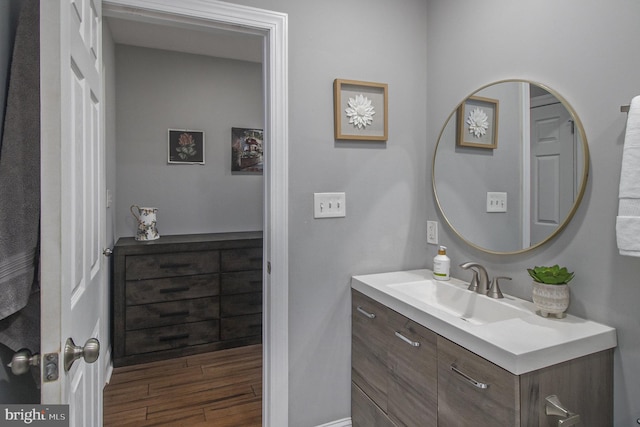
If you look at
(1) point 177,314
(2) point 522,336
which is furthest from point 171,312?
(2) point 522,336

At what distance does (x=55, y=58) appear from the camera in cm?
69

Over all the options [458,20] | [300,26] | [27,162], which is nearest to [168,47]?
[300,26]

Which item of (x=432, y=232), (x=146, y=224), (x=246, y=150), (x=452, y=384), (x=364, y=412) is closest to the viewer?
(x=452, y=384)

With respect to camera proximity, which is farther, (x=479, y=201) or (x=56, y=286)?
(x=479, y=201)

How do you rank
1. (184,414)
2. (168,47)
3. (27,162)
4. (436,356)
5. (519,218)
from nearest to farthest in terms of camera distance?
(27,162)
(436,356)
(519,218)
(184,414)
(168,47)

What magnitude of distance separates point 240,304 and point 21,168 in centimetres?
237

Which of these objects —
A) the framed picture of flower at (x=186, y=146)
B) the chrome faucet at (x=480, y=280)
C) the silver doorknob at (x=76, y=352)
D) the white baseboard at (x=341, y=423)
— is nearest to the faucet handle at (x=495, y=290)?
the chrome faucet at (x=480, y=280)

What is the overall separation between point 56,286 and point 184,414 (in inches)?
Answer: 69.7

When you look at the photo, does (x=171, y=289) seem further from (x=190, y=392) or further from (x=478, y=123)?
(x=478, y=123)

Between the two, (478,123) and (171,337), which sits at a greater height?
(478,123)

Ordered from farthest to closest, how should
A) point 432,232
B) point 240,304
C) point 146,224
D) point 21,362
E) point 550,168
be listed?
point 240,304 < point 146,224 < point 432,232 < point 550,168 < point 21,362

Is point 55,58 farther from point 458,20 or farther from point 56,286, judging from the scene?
point 458,20

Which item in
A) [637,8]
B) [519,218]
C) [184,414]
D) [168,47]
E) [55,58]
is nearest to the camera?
[55,58]

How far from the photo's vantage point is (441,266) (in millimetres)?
1746
